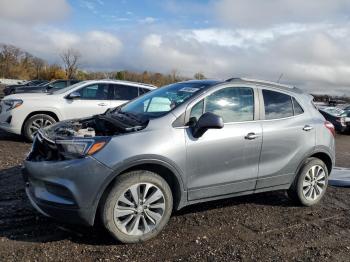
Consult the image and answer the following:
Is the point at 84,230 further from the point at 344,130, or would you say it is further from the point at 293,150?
the point at 344,130

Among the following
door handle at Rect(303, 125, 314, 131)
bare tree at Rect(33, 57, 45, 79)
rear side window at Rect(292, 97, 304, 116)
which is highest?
bare tree at Rect(33, 57, 45, 79)

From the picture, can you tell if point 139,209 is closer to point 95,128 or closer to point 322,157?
point 95,128

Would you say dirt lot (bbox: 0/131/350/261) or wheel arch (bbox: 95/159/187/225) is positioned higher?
wheel arch (bbox: 95/159/187/225)

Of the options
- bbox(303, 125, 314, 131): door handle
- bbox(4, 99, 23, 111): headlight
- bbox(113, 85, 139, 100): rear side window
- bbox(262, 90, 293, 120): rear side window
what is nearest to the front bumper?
bbox(262, 90, 293, 120): rear side window

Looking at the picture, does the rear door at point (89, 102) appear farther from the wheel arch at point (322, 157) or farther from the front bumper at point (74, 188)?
the front bumper at point (74, 188)

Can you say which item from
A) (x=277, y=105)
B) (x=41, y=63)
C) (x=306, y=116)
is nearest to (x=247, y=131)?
(x=277, y=105)

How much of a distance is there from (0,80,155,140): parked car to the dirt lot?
12.4 feet

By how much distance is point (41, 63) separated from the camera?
100562 mm

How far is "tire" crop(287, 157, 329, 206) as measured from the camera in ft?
19.1

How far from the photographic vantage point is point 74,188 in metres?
4.02

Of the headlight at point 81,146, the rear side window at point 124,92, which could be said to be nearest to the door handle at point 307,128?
the headlight at point 81,146

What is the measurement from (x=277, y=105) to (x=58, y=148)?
301 cm

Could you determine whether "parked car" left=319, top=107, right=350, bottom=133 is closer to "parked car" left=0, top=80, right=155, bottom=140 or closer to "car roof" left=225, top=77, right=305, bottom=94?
"parked car" left=0, top=80, right=155, bottom=140

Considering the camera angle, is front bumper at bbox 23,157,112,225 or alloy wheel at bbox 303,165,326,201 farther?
alloy wheel at bbox 303,165,326,201
